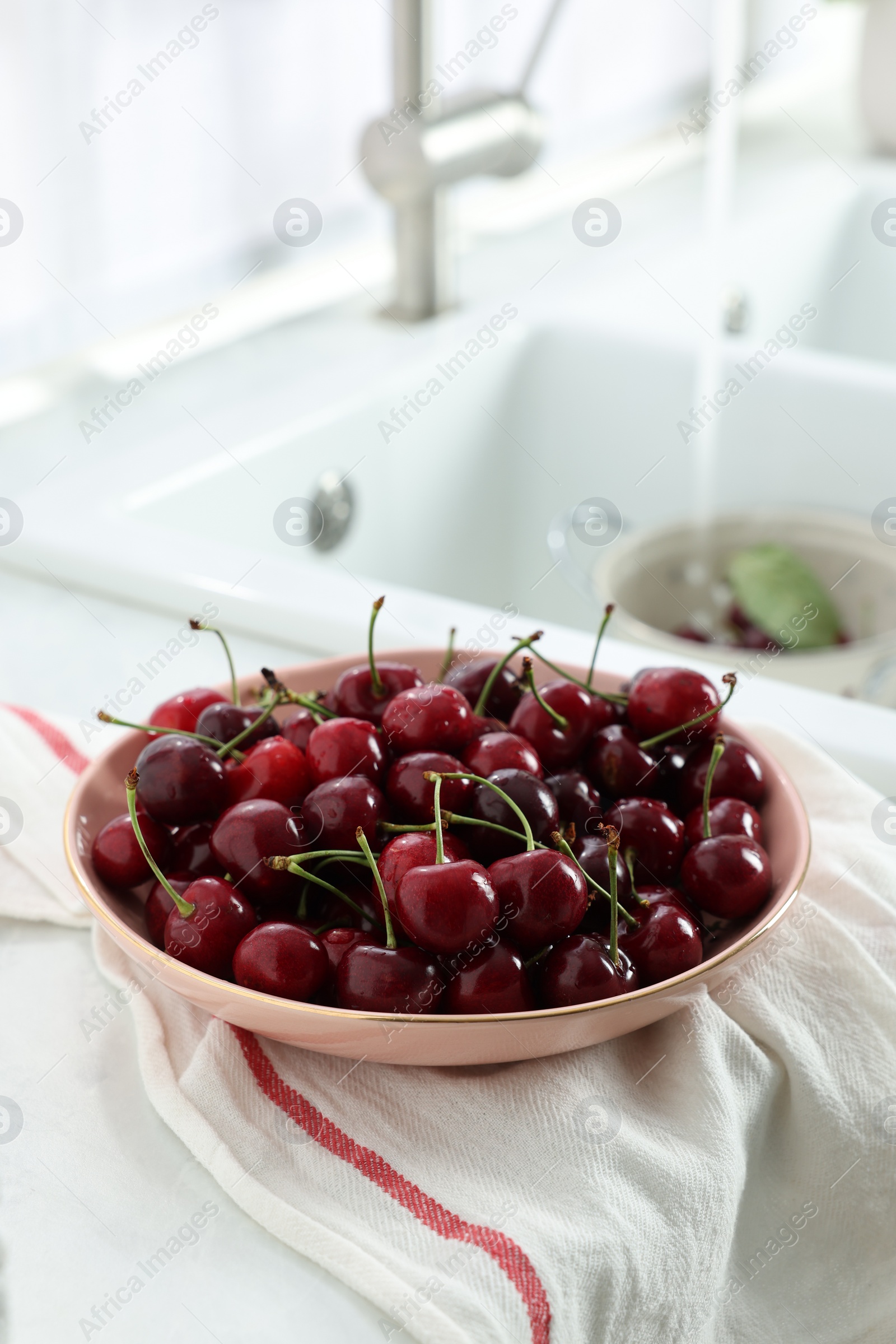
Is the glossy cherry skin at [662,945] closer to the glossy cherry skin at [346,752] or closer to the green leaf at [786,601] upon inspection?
the glossy cherry skin at [346,752]

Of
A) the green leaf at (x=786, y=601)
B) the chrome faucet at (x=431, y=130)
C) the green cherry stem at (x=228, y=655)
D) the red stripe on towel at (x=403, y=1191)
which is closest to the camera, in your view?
the red stripe on towel at (x=403, y=1191)

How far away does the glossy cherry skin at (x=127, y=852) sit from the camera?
19.0 inches

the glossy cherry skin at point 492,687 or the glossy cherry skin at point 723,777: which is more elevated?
the glossy cherry skin at point 492,687

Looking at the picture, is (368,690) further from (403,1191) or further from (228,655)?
(403,1191)

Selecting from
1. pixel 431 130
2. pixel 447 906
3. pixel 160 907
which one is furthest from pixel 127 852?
pixel 431 130

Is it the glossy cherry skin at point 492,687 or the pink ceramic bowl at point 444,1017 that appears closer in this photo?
the pink ceramic bowl at point 444,1017

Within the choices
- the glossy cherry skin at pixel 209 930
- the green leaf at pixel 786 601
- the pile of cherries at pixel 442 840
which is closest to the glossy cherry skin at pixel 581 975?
the pile of cherries at pixel 442 840

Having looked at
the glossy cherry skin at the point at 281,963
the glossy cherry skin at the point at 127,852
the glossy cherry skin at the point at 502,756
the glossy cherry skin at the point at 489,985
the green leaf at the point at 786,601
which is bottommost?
the green leaf at the point at 786,601

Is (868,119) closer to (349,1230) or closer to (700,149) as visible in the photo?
(700,149)

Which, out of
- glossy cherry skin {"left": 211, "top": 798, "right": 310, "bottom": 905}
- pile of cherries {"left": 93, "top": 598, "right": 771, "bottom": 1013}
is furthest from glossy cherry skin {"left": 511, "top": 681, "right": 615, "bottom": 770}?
glossy cherry skin {"left": 211, "top": 798, "right": 310, "bottom": 905}

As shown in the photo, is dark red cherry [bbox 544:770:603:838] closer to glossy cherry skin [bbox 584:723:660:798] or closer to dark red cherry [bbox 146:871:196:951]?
glossy cherry skin [bbox 584:723:660:798]

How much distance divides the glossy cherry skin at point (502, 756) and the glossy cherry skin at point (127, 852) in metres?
0.12

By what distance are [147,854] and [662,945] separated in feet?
0.58

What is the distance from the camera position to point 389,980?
16.5 inches
